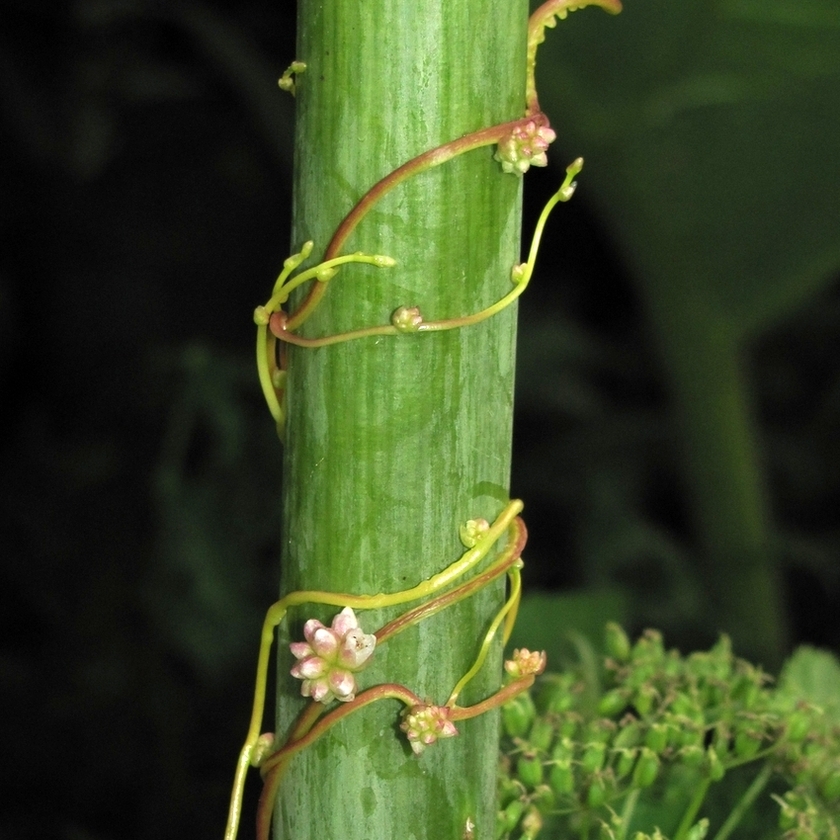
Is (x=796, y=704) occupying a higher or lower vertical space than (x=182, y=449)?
lower

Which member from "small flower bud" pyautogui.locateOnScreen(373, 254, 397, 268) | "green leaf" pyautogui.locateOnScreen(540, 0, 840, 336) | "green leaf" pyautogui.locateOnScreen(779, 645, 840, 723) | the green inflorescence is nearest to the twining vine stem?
"small flower bud" pyautogui.locateOnScreen(373, 254, 397, 268)

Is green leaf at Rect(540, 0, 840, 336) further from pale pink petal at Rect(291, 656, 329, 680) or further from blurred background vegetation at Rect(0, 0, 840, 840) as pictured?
pale pink petal at Rect(291, 656, 329, 680)

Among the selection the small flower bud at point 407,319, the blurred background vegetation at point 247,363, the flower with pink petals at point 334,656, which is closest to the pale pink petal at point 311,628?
the flower with pink petals at point 334,656

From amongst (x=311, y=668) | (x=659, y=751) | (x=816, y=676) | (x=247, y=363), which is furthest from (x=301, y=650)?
(x=247, y=363)

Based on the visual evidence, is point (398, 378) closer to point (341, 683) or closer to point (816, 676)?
point (341, 683)

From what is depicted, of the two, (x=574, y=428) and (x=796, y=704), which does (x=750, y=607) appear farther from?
(x=796, y=704)

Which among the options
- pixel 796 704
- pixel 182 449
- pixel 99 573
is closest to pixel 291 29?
pixel 182 449
